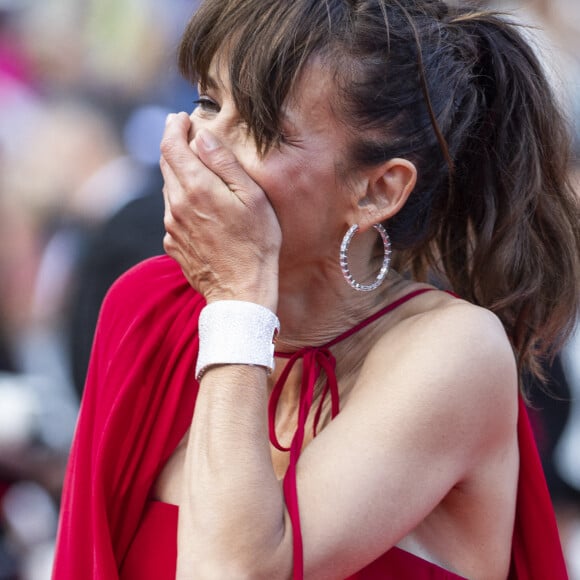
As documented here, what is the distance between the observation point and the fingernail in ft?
4.74

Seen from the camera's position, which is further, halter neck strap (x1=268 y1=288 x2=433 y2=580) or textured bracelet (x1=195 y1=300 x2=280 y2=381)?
halter neck strap (x1=268 y1=288 x2=433 y2=580)

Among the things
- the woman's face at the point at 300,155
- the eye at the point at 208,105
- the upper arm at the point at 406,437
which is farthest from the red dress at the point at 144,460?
the eye at the point at 208,105

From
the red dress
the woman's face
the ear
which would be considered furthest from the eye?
the red dress

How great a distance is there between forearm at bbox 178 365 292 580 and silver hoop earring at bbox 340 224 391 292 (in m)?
0.28

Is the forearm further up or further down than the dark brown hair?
further down

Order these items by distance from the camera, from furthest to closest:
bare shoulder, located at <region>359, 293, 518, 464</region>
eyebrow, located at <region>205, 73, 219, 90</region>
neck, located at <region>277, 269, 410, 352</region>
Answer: neck, located at <region>277, 269, 410, 352</region>
eyebrow, located at <region>205, 73, 219, 90</region>
bare shoulder, located at <region>359, 293, 518, 464</region>

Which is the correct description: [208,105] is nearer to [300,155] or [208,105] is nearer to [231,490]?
[300,155]

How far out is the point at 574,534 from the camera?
274 centimetres

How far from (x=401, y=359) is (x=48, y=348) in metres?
1.84

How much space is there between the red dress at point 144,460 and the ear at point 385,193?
25cm

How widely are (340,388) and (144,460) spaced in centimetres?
37

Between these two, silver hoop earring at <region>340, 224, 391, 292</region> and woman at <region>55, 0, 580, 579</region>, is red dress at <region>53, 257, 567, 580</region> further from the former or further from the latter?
silver hoop earring at <region>340, 224, 391, 292</region>

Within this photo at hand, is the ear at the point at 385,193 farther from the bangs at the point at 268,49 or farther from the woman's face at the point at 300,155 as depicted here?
the bangs at the point at 268,49

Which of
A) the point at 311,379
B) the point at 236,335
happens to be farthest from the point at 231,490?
the point at 311,379
